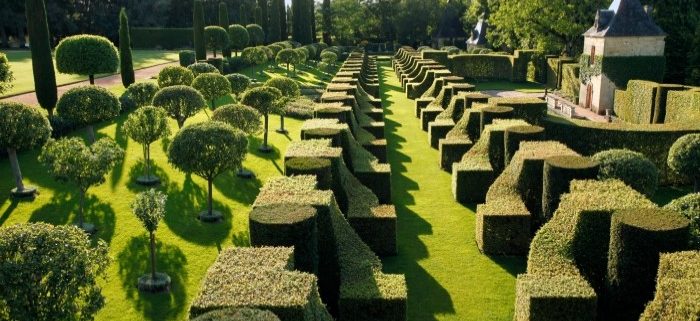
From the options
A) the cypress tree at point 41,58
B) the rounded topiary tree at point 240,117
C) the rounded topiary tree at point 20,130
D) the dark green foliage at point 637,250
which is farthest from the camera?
the cypress tree at point 41,58

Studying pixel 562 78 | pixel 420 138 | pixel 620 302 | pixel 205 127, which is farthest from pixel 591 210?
pixel 562 78

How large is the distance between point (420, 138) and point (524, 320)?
1876cm

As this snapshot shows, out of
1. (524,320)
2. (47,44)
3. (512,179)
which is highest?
(47,44)

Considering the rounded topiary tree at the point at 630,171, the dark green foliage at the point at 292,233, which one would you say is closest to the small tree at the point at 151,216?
the dark green foliage at the point at 292,233

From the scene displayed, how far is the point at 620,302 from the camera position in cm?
1003

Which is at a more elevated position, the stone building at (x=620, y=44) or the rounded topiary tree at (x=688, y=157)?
the stone building at (x=620, y=44)

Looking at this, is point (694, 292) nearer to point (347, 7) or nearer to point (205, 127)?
point (205, 127)

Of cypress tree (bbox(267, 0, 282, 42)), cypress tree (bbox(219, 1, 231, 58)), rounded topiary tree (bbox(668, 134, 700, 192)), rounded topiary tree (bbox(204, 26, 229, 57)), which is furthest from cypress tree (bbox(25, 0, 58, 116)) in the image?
cypress tree (bbox(267, 0, 282, 42))

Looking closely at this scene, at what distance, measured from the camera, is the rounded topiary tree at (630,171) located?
15.5 m

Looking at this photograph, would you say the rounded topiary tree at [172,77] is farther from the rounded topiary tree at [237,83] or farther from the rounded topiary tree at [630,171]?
the rounded topiary tree at [630,171]

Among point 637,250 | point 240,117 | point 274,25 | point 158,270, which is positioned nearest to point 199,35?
point 274,25

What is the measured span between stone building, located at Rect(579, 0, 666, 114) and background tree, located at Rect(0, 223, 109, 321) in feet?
120

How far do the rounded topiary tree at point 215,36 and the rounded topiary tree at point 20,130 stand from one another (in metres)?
42.4

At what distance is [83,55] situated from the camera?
3069 centimetres
